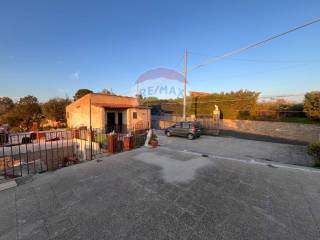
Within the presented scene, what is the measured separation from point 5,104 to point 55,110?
457 inches

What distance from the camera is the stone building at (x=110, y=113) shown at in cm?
1474

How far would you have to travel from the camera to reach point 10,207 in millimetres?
2797

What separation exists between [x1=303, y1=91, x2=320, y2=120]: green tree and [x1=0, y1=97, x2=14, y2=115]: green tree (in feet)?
124

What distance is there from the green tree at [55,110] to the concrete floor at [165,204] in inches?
848

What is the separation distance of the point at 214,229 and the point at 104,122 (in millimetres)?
13967

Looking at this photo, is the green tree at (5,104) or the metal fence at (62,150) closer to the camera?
the metal fence at (62,150)

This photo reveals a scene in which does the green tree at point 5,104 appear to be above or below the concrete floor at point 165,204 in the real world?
above

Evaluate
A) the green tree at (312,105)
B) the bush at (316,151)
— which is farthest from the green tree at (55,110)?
the green tree at (312,105)

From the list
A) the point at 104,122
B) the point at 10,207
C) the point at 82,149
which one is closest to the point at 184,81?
the point at 104,122

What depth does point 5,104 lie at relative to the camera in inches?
994

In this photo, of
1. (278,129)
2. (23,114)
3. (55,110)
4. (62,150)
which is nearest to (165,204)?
(62,150)

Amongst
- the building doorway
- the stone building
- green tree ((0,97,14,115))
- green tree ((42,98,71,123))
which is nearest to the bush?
the stone building

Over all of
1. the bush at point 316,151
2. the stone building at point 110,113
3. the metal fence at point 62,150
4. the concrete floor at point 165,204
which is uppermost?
the stone building at point 110,113

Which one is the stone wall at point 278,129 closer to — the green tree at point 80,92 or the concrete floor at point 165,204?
the concrete floor at point 165,204
